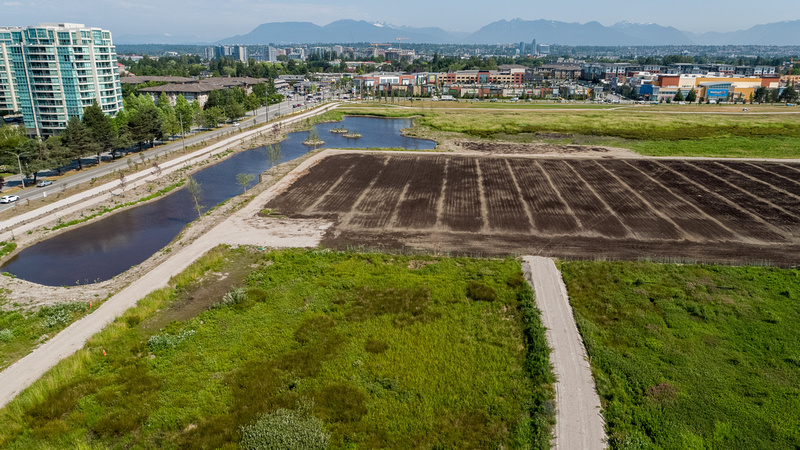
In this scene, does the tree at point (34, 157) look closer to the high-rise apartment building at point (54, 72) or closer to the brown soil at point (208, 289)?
the high-rise apartment building at point (54, 72)

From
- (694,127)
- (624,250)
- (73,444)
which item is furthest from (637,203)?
(694,127)

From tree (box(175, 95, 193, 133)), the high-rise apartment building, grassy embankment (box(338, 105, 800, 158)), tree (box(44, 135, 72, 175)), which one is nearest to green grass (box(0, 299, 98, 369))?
tree (box(44, 135, 72, 175))

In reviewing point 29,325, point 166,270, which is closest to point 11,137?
point 166,270

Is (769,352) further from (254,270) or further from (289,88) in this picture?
(289,88)

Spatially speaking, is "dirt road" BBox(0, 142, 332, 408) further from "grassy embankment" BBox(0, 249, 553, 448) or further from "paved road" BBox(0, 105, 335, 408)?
"grassy embankment" BBox(0, 249, 553, 448)

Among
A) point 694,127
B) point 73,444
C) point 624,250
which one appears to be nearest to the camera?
point 73,444

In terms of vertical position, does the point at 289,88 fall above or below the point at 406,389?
above
